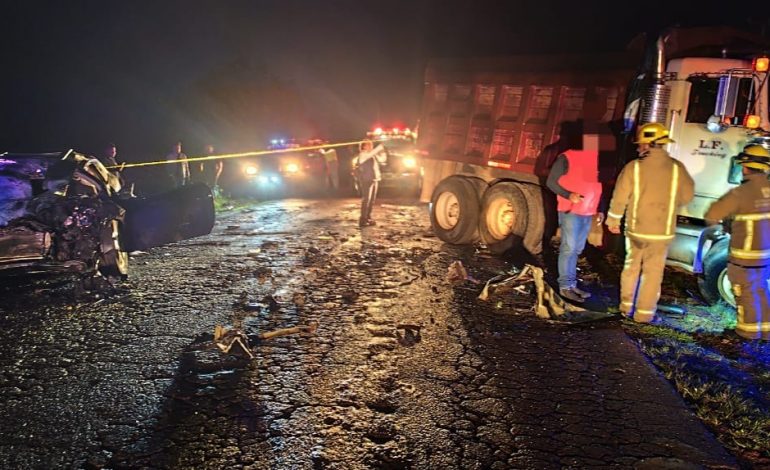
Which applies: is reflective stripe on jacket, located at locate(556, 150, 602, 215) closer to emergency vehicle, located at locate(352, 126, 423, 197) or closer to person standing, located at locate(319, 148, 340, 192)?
emergency vehicle, located at locate(352, 126, 423, 197)

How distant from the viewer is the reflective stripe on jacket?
18.4 ft

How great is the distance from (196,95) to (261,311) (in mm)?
23234

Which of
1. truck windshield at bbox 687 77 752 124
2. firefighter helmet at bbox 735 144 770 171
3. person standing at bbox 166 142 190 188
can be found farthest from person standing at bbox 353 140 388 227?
firefighter helmet at bbox 735 144 770 171

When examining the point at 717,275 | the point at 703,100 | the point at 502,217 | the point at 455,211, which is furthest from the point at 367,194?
the point at 717,275

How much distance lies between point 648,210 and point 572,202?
0.89 meters

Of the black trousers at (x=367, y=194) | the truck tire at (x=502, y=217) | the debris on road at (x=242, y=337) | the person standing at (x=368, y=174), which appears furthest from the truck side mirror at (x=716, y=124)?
the black trousers at (x=367, y=194)

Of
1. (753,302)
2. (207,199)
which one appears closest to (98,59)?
(207,199)

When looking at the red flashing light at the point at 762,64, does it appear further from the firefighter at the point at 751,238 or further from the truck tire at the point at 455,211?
the truck tire at the point at 455,211

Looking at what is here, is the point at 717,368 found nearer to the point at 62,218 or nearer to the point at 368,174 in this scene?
the point at 62,218

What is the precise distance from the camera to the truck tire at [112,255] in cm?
581

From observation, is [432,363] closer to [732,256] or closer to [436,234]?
[732,256]

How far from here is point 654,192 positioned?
4715 mm

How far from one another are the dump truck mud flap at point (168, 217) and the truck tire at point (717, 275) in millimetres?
6631

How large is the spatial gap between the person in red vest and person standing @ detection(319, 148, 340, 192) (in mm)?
10028
